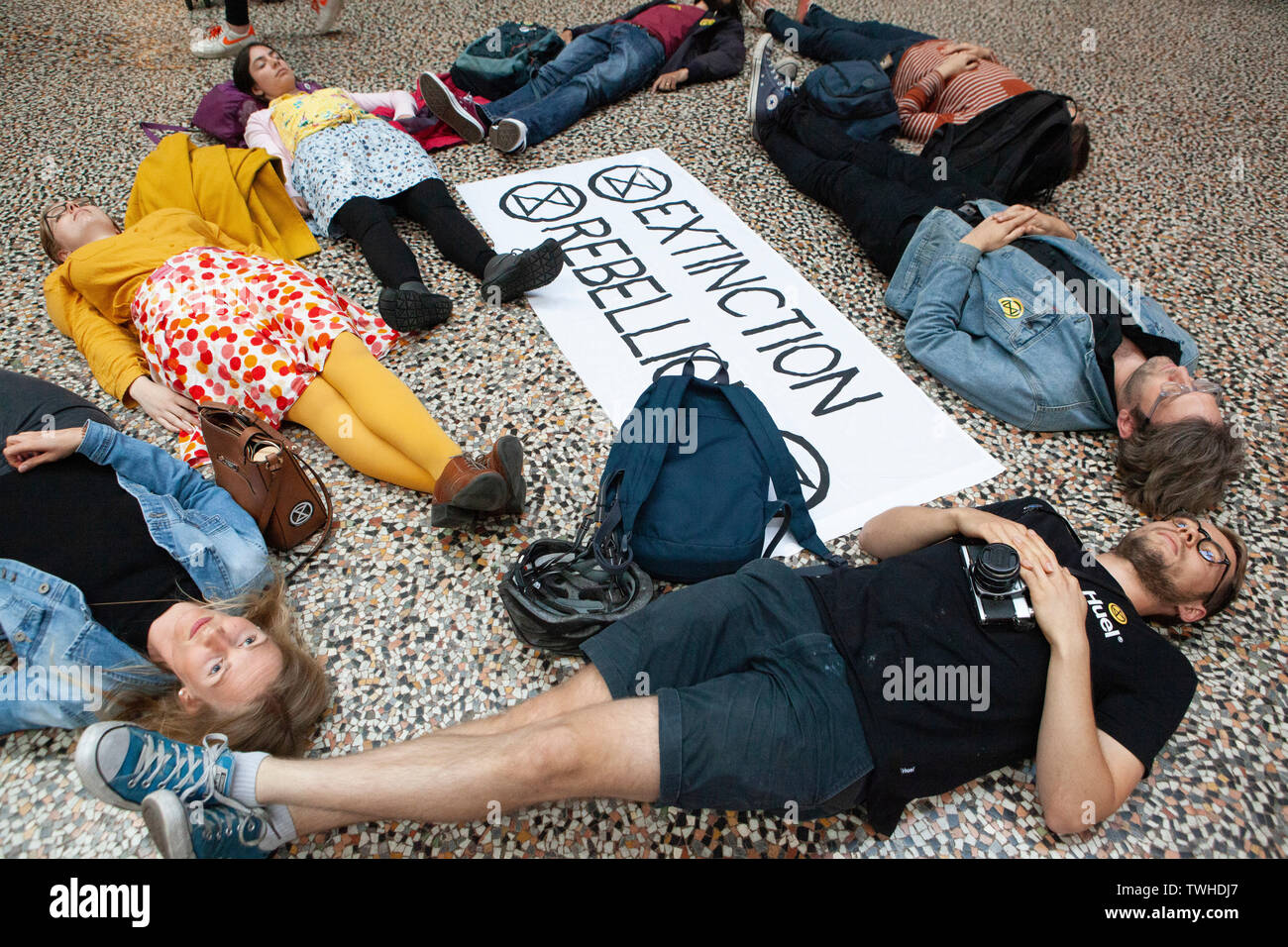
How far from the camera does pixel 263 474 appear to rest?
1661mm

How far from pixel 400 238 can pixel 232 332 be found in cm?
83

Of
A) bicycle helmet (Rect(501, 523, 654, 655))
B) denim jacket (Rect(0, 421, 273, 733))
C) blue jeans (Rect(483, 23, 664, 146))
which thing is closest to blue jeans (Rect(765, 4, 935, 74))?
blue jeans (Rect(483, 23, 664, 146))

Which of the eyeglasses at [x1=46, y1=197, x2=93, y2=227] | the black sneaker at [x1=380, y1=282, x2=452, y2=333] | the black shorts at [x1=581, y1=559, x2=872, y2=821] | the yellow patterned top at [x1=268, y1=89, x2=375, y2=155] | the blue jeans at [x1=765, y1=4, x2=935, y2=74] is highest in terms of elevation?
the blue jeans at [x1=765, y1=4, x2=935, y2=74]

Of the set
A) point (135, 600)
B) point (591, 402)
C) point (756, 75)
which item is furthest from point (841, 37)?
point (135, 600)

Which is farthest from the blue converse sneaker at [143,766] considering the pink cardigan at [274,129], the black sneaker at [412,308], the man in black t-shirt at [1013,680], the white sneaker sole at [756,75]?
the white sneaker sole at [756,75]

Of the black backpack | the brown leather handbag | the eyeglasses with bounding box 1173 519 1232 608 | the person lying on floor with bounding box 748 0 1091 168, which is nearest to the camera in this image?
the eyeglasses with bounding box 1173 519 1232 608

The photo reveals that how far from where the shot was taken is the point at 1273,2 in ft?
16.0

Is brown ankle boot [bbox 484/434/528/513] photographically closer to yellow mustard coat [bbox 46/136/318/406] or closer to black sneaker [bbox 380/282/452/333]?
black sneaker [bbox 380/282/452/333]

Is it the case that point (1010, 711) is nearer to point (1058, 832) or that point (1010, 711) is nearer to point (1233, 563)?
point (1058, 832)

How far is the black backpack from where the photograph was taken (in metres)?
2.72

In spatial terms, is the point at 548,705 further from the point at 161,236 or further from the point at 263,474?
the point at 161,236

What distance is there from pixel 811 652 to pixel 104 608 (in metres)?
1.41

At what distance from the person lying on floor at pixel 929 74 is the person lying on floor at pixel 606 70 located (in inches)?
18.2

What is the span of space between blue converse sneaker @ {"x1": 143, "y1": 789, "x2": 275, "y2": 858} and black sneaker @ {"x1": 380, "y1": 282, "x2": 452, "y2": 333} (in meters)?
1.46
